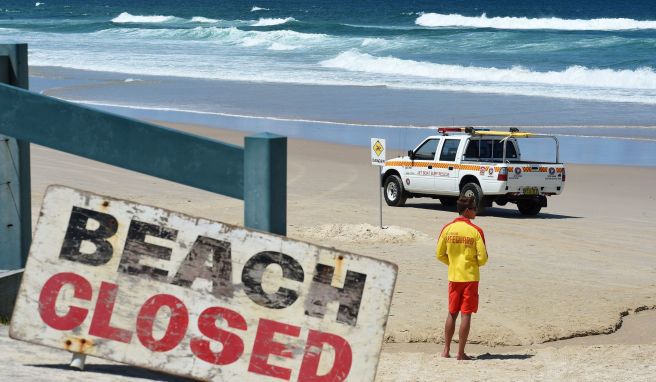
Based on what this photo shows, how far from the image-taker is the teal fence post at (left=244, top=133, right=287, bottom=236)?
13.6 ft

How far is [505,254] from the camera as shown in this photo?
14586mm

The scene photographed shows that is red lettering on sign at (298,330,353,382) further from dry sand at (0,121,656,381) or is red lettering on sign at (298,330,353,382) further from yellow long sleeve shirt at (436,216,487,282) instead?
yellow long sleeve shirt at (436,216,487,282)

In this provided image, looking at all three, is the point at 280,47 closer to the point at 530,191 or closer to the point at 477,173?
the point at 477,173

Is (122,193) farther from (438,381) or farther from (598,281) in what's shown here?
(438,381)

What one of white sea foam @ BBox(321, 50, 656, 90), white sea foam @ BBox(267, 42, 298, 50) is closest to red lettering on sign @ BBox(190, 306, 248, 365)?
white sea foam @ BBox(321, 50, 656, 90)

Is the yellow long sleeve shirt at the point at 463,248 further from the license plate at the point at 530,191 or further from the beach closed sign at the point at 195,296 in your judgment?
the license plate at the point at 530,191

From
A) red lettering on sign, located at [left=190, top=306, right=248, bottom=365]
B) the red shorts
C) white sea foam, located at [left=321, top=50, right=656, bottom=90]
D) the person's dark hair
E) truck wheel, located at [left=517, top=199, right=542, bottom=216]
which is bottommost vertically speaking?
the red shorts

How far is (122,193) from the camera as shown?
59.9 ft

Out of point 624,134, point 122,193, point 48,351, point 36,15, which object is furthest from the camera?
point 36,15

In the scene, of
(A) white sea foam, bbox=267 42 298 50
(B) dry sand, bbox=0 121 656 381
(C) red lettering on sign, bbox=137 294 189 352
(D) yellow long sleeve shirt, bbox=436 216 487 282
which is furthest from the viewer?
(A) white sea foam, bbox=267 42 298 50

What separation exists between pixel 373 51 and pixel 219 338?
59.0 m

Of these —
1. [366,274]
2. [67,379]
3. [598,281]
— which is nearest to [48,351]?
[67,379]

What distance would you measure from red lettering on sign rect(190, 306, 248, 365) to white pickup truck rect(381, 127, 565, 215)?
1391 centimetres

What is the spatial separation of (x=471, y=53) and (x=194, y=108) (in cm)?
2910
